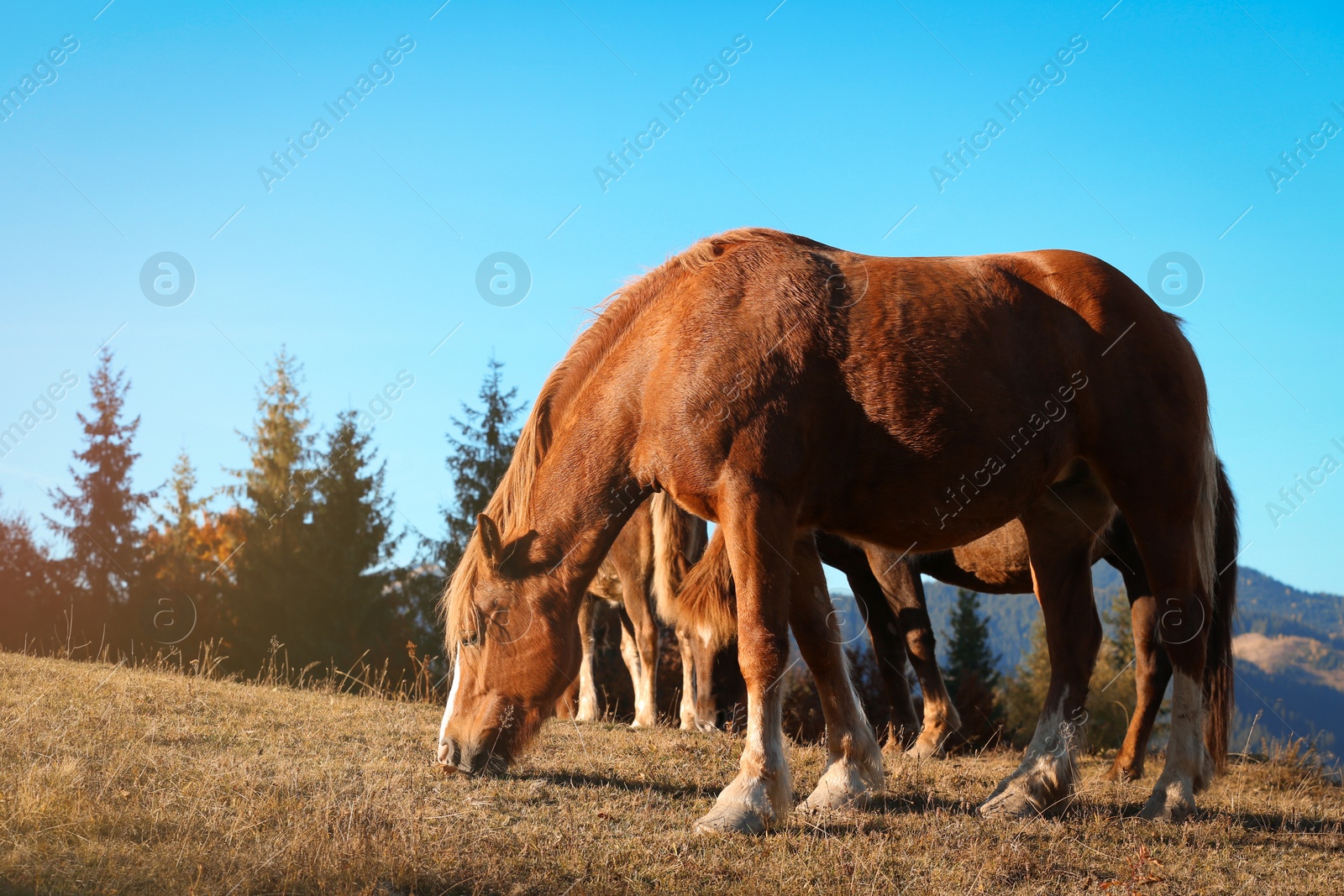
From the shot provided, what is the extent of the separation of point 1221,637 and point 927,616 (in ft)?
8.05

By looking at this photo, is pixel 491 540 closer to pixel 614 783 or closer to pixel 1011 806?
pixel 614 783

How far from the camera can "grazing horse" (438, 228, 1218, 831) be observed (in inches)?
183

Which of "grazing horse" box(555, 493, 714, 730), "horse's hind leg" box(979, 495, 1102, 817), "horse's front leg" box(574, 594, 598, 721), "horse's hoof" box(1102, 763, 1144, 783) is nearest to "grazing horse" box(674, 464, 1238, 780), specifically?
"horse's hoof" box(1102, 763, 1144, 783)

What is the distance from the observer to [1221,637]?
6.61 meters

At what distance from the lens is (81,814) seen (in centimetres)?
369

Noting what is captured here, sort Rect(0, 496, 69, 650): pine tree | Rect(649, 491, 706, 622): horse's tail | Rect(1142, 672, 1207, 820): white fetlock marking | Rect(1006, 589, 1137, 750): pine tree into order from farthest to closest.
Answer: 1. Rect(1006, 589, 1137, 750): pine tree
2. Rect(0, 496, 69, 650): pine tree
3. Rect(649, 491, 706, 622): horse's tail
4. Rect(1142, 672, 1207, 820): white fetlock marking

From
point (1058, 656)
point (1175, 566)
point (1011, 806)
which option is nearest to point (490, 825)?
point (1011, 806)

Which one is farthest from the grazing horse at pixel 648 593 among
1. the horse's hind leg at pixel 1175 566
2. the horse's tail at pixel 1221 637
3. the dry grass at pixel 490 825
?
the horse's hind leg at pixel 1175 566

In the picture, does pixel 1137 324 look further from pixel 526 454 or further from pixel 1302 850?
pixel 526 454

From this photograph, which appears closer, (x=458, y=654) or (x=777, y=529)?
(x=777, y=529)

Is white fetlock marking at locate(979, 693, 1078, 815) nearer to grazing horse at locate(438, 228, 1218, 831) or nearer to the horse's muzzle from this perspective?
grazing horse at locate(438, 228, 1218, 831)

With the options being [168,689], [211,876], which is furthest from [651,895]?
[168,689]

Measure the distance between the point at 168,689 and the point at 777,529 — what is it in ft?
18.1

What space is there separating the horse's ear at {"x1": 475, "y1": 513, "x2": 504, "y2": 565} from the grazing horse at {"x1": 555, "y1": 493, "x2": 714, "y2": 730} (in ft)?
13.4
